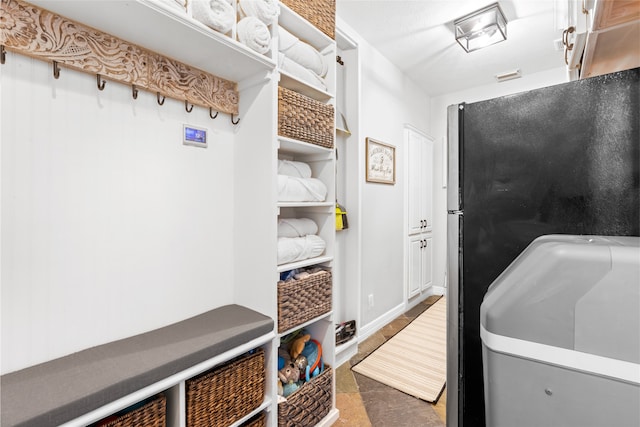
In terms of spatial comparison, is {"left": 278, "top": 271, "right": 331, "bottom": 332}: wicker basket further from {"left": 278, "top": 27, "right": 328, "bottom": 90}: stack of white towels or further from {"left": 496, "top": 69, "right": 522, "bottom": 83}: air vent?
{"left": 496, "top": 69, "right": 522, "bottom": 83}: air vent

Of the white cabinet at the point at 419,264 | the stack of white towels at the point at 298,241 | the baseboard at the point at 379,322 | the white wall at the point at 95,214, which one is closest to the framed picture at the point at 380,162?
the white cabinet at the point at 419,264

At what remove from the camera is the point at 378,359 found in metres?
2.59

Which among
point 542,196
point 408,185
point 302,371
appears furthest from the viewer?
point 408,185

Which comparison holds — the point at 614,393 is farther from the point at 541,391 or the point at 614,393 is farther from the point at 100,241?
the point at 100,241

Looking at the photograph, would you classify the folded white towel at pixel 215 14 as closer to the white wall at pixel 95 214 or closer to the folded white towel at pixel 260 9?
the folded white towel at pixel 260 9

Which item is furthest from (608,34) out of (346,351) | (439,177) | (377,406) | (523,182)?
(439,177)

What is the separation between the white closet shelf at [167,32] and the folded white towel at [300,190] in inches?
22.7

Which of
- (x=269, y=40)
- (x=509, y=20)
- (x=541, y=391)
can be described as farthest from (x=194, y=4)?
(x=509, y=20)

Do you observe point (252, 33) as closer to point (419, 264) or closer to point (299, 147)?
point (299, 147)

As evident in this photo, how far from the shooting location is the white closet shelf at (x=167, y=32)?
105cm

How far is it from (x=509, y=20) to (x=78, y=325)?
11.9 ft

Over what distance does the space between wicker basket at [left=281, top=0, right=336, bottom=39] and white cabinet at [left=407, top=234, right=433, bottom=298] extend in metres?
2.59

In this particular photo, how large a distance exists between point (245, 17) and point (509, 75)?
3.51m

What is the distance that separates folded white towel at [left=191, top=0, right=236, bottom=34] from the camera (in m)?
1.22
